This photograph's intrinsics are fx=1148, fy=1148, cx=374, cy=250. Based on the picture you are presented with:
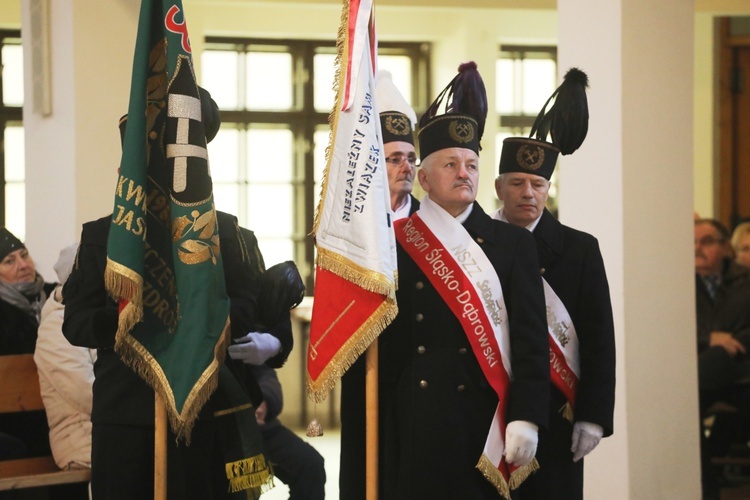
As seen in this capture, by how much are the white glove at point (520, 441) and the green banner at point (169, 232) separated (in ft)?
2.46

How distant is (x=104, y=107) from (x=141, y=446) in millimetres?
2868

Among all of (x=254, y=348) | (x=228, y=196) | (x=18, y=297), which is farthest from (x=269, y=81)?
(x=254, y=348)

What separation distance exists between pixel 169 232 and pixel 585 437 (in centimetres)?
123

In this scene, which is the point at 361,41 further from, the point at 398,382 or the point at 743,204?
the point at 743,204

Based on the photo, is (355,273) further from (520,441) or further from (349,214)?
(520,441)

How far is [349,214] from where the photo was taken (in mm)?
2930

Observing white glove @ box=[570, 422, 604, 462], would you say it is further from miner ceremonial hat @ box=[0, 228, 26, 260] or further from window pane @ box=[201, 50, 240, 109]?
window pane @ box=[201, 50, 240, 109]

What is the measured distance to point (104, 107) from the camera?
17.7 feet

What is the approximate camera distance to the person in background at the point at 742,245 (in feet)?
20.3

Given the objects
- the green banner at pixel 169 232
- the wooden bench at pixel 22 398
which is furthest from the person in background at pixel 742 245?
the green banner at pixel 169 232

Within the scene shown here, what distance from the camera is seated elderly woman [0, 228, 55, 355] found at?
4.51 meters

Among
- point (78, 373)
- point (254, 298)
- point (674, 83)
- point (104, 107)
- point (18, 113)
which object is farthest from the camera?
point (18, 113)

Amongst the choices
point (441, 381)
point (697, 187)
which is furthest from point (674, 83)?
point (697, 187)

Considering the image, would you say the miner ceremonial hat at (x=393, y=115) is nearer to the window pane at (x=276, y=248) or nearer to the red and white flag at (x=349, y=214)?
the red and white flag at (x=349, y=214)
